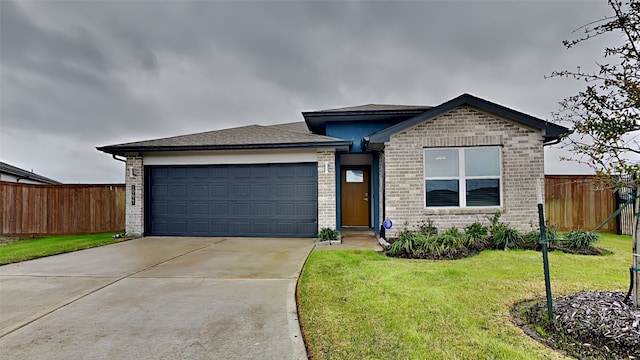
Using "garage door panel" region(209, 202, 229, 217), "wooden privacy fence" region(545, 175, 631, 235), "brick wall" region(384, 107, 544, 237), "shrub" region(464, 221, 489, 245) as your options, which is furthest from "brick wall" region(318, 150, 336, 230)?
"wooden privacy fence" region(545, 175, 631, 235)

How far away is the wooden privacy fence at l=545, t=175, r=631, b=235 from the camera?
38.2 ft

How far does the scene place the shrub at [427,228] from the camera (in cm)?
876

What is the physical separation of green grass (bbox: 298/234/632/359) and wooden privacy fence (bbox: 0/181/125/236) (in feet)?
31.2

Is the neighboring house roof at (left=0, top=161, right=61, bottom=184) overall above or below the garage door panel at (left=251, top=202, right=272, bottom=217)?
above

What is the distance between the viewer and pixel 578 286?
4809 millimetres

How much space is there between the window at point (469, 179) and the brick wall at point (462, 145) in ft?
0.60

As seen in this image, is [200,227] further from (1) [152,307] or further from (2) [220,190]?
(1) [152,307]

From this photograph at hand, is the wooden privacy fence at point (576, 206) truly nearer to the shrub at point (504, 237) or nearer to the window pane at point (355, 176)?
the shrub at point (504, 237)

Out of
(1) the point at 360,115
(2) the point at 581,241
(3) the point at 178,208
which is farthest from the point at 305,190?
(2) the point at 581,241

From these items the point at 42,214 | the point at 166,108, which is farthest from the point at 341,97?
the point at 42,214

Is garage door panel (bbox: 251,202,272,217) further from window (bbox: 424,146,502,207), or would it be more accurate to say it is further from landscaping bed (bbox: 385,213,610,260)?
window (bbox: 424,146,502,207)

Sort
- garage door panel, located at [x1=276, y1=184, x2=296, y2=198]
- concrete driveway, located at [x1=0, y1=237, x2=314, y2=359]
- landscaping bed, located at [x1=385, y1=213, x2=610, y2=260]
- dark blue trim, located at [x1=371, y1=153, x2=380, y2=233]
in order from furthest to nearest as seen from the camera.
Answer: dark blue trim, located at [x1=371, y1=153, x2=380, y2=233] → garage door panel, located at [x1=276, y1=184, x2=296, y2=198] → landscaping bed, located at [x1=385, y1=213, x2=610, y2=260] → concrete driveway, located at [x1=0, y1=237, x2=314, y2=359]

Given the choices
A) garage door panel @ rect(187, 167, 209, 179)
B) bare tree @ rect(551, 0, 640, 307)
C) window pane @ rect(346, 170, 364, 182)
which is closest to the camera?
bare tree @ rect(551, 0, 640, 307)

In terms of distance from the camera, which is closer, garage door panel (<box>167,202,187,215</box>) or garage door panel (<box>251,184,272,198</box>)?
garage door panel (<box>251,184,272,198</box>)
